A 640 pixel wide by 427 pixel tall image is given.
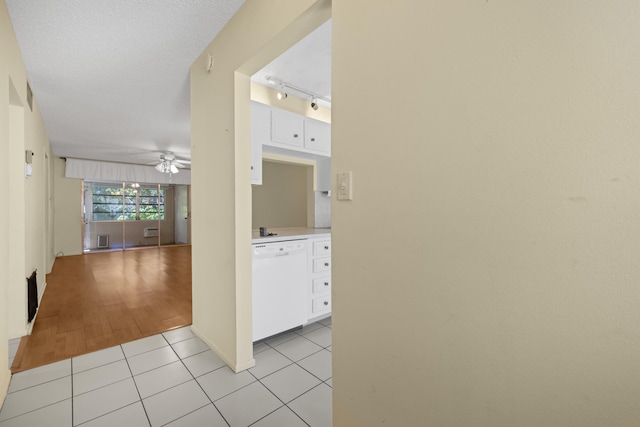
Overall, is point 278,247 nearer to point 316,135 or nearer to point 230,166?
point 230,166

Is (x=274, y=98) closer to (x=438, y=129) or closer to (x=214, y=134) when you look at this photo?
(x=214, y=134)

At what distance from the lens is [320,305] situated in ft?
8.99

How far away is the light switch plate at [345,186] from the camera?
1148mm

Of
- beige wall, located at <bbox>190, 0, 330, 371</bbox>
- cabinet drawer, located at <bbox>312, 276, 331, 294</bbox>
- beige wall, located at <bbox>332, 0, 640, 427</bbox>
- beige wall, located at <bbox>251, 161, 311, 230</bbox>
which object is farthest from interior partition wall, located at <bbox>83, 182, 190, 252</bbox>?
beige wall, located at <bbox>332, 0, 640, 427</bbox>

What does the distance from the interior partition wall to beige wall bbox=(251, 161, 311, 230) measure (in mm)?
5927

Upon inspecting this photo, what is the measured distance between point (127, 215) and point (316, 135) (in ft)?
23.4

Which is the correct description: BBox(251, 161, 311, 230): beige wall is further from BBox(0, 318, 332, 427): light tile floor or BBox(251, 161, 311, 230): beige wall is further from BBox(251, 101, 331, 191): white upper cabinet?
BBox(0, 318, 332, 427): light tile floor

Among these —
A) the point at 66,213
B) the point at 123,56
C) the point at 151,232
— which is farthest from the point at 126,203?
the point at 123,56

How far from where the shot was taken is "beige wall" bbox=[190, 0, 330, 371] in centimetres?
168

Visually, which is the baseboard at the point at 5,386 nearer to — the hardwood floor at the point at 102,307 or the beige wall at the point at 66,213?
the hardwood floor at the point at 102,307

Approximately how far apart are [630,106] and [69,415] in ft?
8.36

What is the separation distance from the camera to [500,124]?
746mm

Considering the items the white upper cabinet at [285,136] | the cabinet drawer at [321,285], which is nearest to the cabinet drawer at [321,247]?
the cabinet drawer at [321,285]

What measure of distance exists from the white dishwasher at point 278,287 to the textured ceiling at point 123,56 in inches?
61.9
